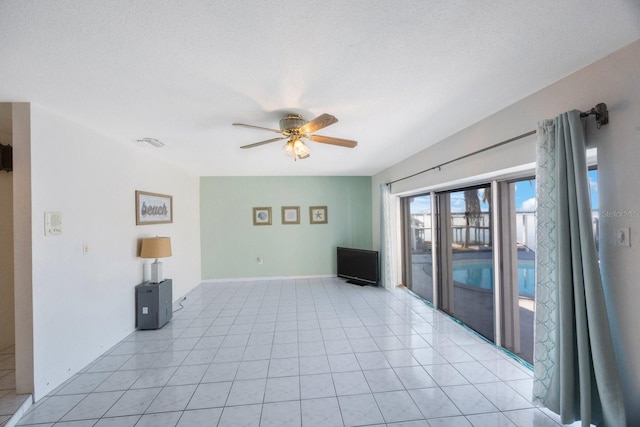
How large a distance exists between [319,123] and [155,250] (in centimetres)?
277

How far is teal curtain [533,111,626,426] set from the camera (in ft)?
4.44

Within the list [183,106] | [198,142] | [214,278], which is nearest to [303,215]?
[214,278]

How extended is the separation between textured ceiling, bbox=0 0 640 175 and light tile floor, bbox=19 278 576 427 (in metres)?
2.33

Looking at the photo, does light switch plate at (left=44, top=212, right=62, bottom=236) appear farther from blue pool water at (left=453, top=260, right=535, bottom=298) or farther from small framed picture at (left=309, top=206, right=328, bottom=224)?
blue pool water at (left=453, top=260, right=535, bottom=298)

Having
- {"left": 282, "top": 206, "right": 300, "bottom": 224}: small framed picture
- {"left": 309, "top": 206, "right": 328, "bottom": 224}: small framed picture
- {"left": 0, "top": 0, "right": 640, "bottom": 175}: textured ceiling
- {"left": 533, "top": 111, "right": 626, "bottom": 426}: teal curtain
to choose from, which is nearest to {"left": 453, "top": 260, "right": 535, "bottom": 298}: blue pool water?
{"left": 533, "top": 111, "right": 626, "bottom": 426}: teal curtain

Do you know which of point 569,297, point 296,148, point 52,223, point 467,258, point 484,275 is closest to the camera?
point 569,297

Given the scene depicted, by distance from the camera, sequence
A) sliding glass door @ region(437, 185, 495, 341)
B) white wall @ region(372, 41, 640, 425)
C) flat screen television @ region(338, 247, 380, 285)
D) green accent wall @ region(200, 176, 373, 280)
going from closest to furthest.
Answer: white wall @ region(372, 41, 640, 425), sliding glass door @ region(437, 185, 495, 341), flat screen television @ region(338, 247, 380, 285), green accent wall @ region(200, 176, 373, 280)

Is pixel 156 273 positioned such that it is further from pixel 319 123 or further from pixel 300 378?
pixel 319 123

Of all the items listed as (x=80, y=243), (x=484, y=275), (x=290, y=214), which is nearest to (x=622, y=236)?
(x=484, y=275)

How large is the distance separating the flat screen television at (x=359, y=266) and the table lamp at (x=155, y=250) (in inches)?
132

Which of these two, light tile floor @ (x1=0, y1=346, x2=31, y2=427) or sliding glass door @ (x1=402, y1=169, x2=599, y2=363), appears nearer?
light tile floor @ (x1=0, y1=346, x2=31, y2=427)

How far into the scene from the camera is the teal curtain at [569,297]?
135 cm

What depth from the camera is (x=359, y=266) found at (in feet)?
16.8

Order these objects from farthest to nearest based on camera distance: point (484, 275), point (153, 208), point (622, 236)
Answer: point (153, 208) → point (484, 275) → point (622, 236)
